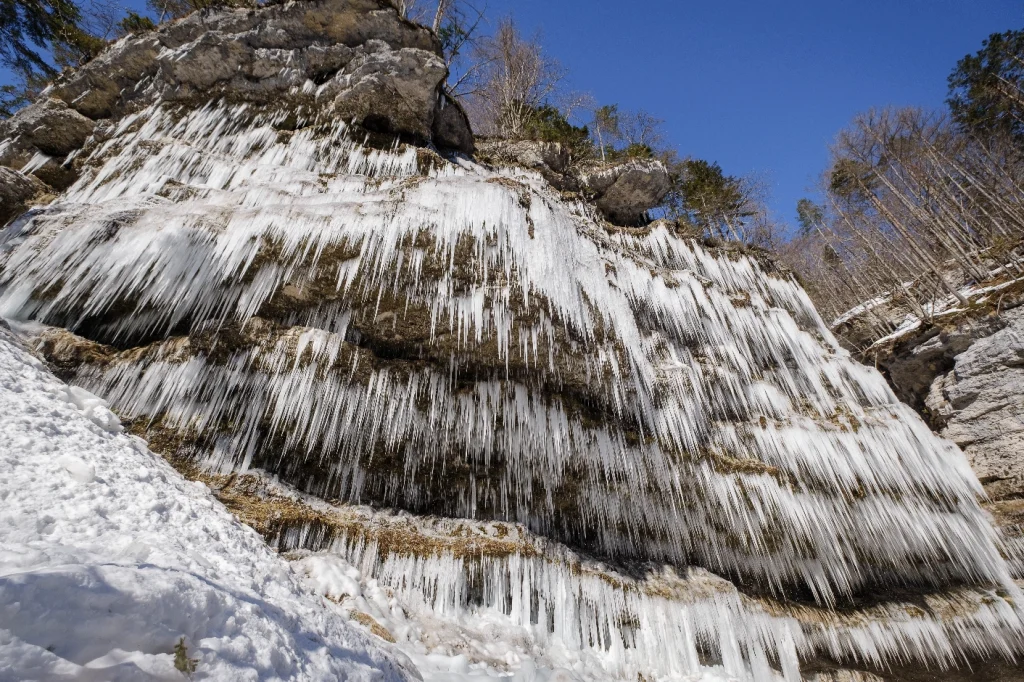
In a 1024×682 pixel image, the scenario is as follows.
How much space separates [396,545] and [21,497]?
9.80ft

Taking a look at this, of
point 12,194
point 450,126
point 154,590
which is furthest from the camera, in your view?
point 450,126

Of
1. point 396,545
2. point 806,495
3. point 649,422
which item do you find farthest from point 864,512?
point 396,545

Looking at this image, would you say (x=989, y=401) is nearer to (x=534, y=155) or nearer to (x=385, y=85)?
(x=534, y=155)

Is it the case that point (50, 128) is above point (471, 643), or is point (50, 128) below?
above

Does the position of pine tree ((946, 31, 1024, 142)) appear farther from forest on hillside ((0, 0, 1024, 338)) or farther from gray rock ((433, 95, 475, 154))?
gray rock ((433, 95, 475, 154))

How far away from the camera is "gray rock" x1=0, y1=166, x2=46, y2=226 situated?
19.1 feet

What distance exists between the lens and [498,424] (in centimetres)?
562

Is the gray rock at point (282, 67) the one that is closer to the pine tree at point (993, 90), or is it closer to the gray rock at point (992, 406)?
the gray rock at point (992, 406)

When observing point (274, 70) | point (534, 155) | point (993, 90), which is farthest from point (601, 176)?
point (993, 90)

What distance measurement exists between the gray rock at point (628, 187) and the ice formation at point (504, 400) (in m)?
4.48

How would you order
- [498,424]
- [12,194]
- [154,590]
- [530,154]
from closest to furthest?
1. [154,590]
2. [498,424]
3. [12,194]
4. [530,154]

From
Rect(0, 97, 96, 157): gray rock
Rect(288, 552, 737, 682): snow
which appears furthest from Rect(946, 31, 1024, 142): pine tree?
Rect(0, 97, 96, 157): gray rock

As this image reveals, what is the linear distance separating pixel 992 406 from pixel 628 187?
27.6ft

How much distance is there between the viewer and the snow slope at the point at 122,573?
1483 mm
